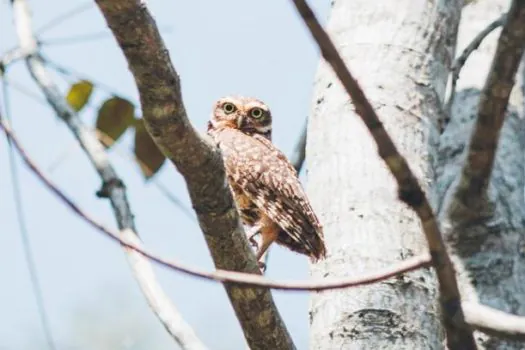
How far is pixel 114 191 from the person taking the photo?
9.84 ft

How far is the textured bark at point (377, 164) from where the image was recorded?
3332mm

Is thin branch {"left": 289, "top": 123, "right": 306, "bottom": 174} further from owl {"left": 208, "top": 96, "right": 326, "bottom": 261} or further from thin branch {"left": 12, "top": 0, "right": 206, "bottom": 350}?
thin branch {"left": 12, "top": 0, "right": 206, "bottom": 350}

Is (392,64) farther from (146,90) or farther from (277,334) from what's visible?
(146,90)

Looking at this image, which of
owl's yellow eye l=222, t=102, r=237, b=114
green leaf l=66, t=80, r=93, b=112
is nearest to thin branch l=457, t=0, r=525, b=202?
green leaf l=66, t=80, r=93, b=112

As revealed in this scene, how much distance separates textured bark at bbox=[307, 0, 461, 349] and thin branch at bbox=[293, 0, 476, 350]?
1.12 m

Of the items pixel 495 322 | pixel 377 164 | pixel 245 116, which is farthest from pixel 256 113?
pixel 495 322

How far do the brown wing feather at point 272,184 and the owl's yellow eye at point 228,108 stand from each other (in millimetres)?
756

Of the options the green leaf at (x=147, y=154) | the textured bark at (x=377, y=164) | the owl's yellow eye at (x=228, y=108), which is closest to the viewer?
the textured bark at (x=377, y=164)

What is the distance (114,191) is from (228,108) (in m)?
3.53

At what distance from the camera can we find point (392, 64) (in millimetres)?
3896

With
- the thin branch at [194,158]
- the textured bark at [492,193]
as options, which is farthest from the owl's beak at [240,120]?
the thin branch at [194,158]

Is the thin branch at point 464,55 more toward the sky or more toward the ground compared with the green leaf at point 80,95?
more toward the sky

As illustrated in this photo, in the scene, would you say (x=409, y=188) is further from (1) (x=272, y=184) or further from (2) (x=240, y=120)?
(2) (x=240, y=120)

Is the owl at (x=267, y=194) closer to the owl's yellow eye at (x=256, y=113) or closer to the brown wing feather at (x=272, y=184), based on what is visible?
the brown wing feather at (x=272, y=184)
